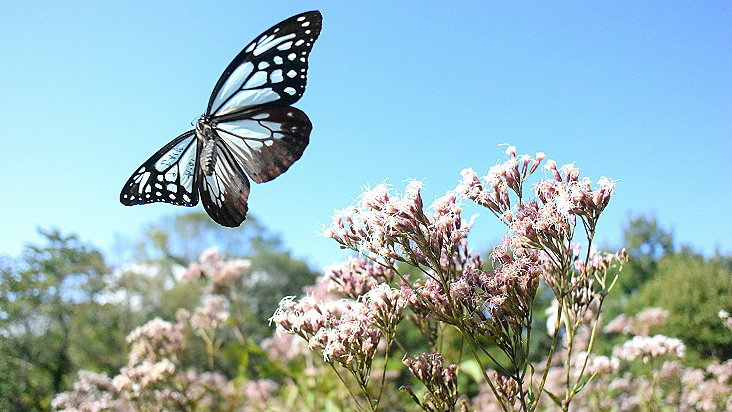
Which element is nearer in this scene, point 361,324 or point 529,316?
point 529,316

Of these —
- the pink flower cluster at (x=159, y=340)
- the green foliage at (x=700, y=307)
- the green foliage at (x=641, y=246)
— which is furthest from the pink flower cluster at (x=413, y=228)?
the green foliage at (x=641, y=246)

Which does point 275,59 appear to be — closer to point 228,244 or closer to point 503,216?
point 503,216

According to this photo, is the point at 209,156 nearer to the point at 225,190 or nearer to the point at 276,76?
the point at 225,190

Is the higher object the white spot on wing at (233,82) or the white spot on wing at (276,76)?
the white spot on wing at (233,82)

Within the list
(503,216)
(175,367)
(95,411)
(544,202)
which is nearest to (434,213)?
(503,216)

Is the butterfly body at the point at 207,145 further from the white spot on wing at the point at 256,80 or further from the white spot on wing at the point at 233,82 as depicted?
the white spot on wing at the point at 256,80

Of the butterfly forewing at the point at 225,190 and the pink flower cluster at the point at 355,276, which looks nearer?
the pink flower cluster at the point at 355,276
